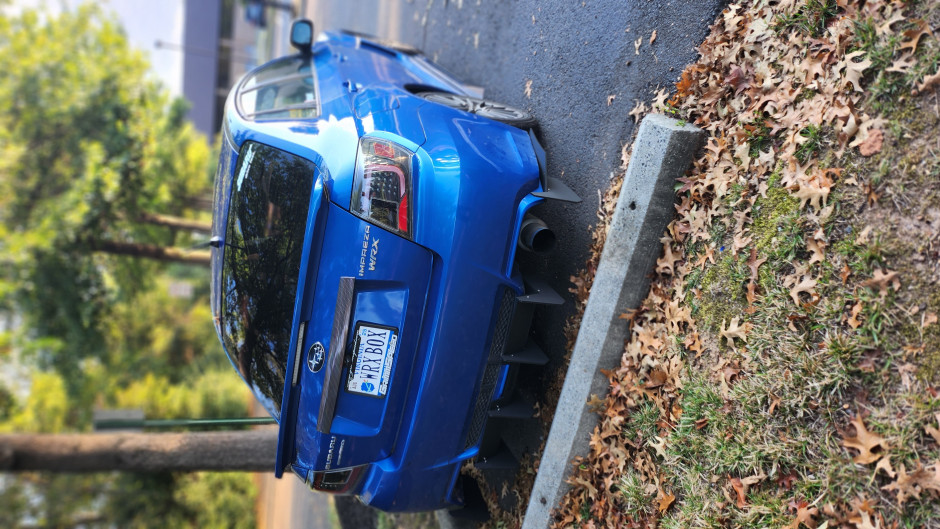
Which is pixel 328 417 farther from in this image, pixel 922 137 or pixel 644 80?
pixel 922 137

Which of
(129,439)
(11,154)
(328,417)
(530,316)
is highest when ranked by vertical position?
(530,316)

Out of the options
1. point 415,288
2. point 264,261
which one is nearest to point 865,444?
point 415,288

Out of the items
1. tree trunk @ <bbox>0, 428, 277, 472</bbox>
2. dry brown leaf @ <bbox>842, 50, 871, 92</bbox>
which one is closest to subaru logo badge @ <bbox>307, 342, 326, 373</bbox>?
dry brown leaf @ <bbox>842, 50, 871, 92</bbox>

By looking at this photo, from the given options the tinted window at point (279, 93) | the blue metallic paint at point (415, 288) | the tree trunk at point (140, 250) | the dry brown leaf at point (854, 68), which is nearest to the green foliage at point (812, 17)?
the dry brown leaf at point (854, 68)

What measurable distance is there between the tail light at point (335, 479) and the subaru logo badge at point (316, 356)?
1.94 feet

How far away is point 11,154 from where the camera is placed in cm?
1268

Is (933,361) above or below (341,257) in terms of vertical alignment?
above

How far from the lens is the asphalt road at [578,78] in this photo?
3293 millimetres

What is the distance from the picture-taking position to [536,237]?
3186mm

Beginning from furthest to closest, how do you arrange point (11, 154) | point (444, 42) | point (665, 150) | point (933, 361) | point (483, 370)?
point (11, 154), point (444, 42), point (483, 370), point (665, 150), point (933, 361)

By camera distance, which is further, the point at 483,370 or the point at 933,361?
the point at 483,370

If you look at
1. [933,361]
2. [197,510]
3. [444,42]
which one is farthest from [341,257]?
[197,510]

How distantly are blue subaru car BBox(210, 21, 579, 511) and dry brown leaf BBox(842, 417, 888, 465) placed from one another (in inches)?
61.8

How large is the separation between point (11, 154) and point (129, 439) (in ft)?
31.7
